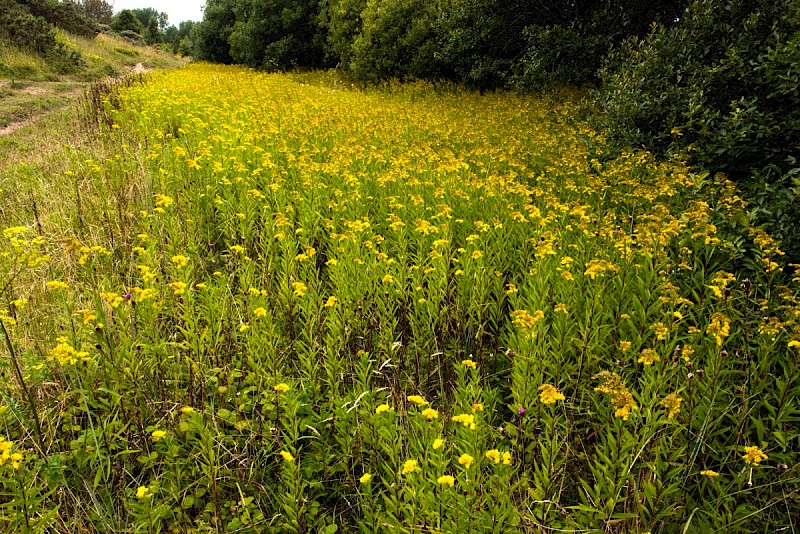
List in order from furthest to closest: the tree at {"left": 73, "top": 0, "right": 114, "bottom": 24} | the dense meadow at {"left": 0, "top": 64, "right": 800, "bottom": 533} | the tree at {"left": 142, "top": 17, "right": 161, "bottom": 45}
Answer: the tree at {"left": 73, "top": 0, "right": 114, "bottom": 24}
the tree at {"left": 142, "top": 17, "right": 161, "bottom": 45}
the dense meadow at {"left": 0, "top": 64, "right": 800, "bottom": 533}

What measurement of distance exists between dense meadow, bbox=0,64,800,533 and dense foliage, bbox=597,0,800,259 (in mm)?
336

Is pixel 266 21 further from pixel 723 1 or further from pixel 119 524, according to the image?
pixel 119 524

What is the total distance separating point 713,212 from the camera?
3434 mm

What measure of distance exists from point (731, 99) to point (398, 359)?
4154 mm

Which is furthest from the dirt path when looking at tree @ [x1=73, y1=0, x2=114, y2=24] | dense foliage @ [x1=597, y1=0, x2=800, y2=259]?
tree @ [x1=73, y1=0, x2=114, y2=24]

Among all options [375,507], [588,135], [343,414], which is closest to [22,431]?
[343,414]

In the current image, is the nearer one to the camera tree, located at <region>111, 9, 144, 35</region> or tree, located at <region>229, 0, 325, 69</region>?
tree, located at <region>229, 0, 325, 69</region>

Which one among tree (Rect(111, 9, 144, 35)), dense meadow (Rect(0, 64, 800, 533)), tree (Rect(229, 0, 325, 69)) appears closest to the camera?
dense meadow (Rect(0, 64, 800, 533))

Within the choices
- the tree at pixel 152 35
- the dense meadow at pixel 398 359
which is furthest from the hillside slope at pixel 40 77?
the tree at pixel 152 35

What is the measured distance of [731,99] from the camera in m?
4.43

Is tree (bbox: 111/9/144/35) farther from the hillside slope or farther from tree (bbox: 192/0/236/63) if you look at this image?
tree (bbox: 192/0/236/63)

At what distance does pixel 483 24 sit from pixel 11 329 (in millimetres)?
11064

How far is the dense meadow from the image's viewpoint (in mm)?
1887

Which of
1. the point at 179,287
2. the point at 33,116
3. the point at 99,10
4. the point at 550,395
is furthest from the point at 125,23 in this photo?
the point at 550,395
